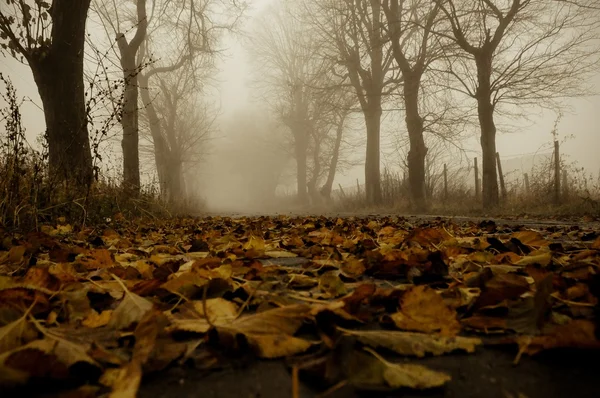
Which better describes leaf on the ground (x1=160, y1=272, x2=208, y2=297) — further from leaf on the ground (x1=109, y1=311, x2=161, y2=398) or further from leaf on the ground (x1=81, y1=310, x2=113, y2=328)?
leaf on the ground (x1=109, y1=311, x2=161, y2=398)

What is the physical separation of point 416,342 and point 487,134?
10.9 meters

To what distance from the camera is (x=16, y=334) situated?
29.1 inches

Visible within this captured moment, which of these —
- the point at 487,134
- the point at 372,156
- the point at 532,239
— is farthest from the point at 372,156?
the point at 532,239

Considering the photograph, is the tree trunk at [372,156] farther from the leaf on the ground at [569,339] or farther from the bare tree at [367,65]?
the leaf on the ground at [569,339]

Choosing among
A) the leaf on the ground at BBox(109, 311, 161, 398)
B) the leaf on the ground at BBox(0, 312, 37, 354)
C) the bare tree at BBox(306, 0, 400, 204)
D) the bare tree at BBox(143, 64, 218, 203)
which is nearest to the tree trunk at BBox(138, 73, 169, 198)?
the bare tree at BBox(143, 64, 218, 203)

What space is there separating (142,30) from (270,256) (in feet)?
36.0

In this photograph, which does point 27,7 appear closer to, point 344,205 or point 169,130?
point 344,205

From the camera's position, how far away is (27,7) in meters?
4.24

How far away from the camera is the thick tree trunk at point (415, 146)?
37.3 feet

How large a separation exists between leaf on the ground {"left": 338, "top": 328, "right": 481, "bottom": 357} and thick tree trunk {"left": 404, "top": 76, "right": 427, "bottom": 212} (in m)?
10.9

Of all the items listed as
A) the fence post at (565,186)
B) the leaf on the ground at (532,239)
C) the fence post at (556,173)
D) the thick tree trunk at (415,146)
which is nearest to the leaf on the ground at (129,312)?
the leaf on the ground at (532,239)

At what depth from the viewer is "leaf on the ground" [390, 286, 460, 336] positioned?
790 millimetres

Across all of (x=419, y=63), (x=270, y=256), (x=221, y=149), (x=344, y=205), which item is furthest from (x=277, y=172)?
(x=270, y=256)

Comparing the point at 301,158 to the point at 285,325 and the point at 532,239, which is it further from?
the point at 285,325
